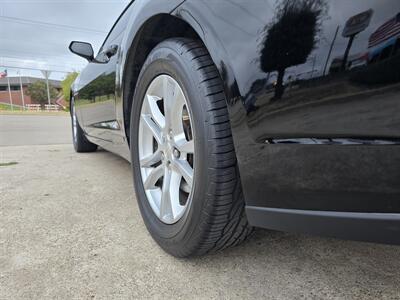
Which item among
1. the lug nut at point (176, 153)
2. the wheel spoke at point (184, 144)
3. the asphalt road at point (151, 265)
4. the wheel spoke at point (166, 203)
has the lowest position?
the asphalt road at point (151, 265)

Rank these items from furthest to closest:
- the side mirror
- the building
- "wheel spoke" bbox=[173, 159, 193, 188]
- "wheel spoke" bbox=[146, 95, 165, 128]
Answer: the building < the side mirror < "wheel spoke" bbox=[146, 95, 165, 128] < "wheel spoke" bbox=[173, 159, 193, 188]

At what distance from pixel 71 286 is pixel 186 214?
490 mm

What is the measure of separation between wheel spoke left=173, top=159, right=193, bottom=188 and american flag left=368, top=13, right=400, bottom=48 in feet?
2.46

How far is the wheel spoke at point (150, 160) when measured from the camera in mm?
1563

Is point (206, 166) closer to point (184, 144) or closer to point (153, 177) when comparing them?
point (184, 144)

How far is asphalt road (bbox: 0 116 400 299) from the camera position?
1174 millimetres

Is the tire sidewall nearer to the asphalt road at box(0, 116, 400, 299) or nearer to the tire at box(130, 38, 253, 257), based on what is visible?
the tire at box(130, 38, 253, 257)

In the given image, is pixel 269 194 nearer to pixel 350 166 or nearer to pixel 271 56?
pixel 350 166

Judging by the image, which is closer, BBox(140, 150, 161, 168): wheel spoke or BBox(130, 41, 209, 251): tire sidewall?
BBox(130, 41, 209, 251): tire sidewall

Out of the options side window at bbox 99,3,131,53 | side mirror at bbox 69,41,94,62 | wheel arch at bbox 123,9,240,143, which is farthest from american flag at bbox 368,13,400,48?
side mirror at bbox 69,41,94,62

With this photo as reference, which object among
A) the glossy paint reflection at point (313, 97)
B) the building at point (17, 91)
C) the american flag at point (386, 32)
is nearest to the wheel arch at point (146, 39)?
the glossy paint reflection at point (313, 97)

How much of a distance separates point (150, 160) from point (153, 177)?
0.08 metres

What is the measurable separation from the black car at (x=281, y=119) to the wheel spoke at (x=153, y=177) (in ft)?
0.42

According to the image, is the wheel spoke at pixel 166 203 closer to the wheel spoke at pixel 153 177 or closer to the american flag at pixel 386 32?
the wheel spoke at pixel 153 177
